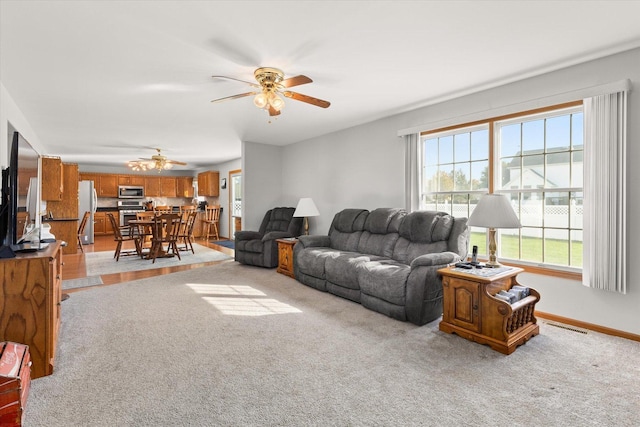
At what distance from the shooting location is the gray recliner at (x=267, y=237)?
540 centimetres

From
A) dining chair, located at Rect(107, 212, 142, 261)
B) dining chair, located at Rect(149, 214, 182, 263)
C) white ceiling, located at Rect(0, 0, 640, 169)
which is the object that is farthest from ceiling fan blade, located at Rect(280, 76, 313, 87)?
dining chair, located at Rect(107, 212, 142, 261)

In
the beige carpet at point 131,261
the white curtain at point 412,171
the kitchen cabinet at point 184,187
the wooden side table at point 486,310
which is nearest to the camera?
the wooden side table at point 486,310

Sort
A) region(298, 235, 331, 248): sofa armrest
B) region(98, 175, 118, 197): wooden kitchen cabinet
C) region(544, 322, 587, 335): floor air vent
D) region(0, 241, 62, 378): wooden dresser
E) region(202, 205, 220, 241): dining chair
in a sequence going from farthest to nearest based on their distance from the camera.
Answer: region(98, 175, 118, 197): wooden kitchen cabinet → region(202, 205, 220, 241): dining chair → region(298, 235, 331, 248): sofa armrest → region(544, 322, 587, 335): floor air vent → region(0, 241, 62, 378): wooden dresser

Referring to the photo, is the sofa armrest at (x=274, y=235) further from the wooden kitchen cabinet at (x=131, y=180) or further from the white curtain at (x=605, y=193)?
the wooden kitchen cabinet at (x=131, y=180)

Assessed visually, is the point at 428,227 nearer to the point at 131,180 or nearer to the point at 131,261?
the point at 131,261

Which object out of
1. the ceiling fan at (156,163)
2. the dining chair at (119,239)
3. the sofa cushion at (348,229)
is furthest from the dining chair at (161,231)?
the sofa cushion at (348,229)

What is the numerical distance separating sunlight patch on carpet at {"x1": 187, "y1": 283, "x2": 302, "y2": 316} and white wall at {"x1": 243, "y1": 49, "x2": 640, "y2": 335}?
7.01 feet

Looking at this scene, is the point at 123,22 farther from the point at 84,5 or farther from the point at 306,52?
the point at 306,52

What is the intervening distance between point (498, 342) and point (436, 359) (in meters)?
0.54

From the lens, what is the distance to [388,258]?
394 centimetres

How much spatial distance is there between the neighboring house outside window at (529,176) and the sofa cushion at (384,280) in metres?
1.30

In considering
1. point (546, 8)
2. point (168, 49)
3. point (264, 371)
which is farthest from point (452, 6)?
point (264, 371)

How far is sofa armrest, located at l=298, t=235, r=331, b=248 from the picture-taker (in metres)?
4.56

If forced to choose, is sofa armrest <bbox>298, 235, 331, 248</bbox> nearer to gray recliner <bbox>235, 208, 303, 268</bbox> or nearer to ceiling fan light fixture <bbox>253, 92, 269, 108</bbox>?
gray recliner <bbox>235, 208, 303, 268</bbox>
